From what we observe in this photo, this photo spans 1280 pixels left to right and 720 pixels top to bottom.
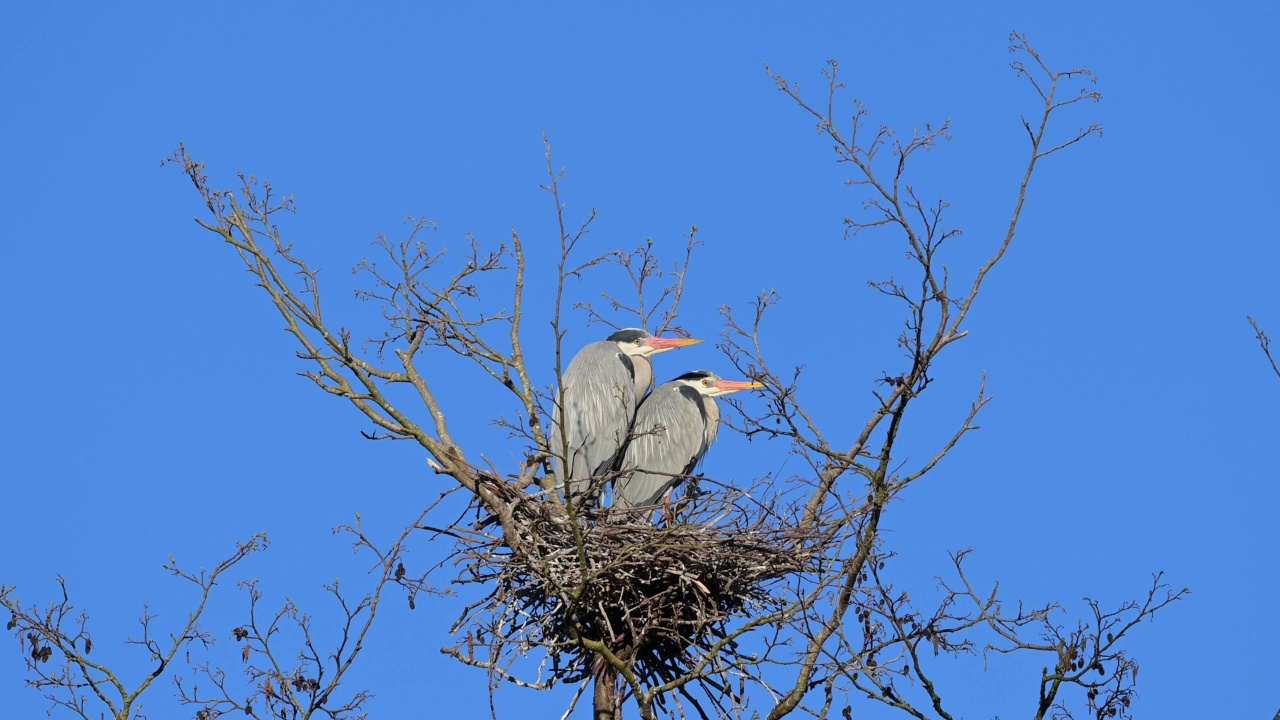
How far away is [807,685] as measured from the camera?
17.7 ft

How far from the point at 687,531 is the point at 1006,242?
205cm

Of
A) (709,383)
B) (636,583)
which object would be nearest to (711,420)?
(709,383)

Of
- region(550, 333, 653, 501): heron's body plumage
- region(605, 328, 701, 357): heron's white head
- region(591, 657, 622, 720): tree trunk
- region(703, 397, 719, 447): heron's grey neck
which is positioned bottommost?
region(591, 657, 622, 720): tree trunk

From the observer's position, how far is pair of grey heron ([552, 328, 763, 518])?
25.3 ft

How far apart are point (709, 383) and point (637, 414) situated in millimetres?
592

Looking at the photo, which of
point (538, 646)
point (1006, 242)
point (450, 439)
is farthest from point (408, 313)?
point (1006, 242)

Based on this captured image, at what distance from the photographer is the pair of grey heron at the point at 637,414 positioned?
7.70 meters

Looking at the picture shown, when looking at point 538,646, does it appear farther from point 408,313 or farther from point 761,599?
point 408,313

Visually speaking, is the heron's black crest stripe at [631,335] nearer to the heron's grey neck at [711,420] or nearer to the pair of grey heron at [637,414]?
the pair of grey heron at [637,414]

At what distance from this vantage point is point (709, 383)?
28.2 feet

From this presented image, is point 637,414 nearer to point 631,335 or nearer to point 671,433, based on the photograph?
point 671,433

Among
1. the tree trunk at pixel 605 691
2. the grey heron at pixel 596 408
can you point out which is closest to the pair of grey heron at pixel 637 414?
the grey heron at pixel 596 408

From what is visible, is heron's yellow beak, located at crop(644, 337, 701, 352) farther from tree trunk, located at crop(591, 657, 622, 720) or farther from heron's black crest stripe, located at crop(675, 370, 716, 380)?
tree trunk, located at crop(591, 657, 622, 720)

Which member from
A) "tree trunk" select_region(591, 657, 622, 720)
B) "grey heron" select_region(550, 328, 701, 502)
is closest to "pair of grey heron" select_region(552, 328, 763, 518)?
"grey heron" select_region(550, 328, 701, 502)
